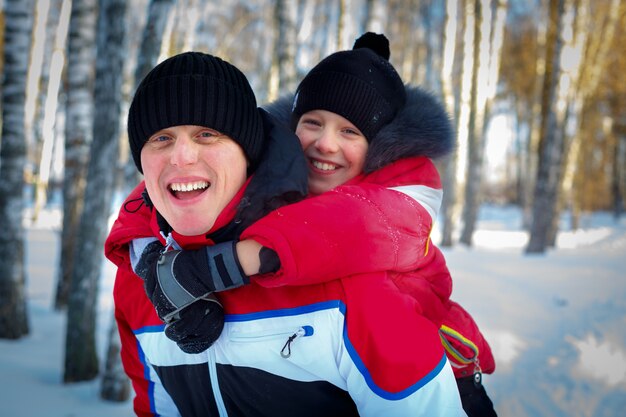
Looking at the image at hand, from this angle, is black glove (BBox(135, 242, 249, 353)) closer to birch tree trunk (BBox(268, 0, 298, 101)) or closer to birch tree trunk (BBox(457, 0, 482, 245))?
birch tree trunk (BBox(268, 0, 298, 101))

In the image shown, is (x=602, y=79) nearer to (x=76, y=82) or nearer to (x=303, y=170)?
(x=76, y=82)

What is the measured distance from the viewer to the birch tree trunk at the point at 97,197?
144 inches

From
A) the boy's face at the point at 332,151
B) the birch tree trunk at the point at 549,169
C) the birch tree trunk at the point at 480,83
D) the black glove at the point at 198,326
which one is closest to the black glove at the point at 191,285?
the black glove at the point at 198,326

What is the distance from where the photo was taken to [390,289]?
4.13 ft

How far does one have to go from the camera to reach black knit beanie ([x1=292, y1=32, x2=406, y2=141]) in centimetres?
183

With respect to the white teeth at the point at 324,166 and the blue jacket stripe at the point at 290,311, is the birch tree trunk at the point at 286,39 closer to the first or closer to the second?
the white teeth at the point at 324,166

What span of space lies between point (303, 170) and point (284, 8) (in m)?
7.20

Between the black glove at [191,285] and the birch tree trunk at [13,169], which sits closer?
the black glove at [191,285]

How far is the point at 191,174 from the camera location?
131 cm

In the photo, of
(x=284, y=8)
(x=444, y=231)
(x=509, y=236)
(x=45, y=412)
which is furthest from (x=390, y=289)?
(x=509, y=236)

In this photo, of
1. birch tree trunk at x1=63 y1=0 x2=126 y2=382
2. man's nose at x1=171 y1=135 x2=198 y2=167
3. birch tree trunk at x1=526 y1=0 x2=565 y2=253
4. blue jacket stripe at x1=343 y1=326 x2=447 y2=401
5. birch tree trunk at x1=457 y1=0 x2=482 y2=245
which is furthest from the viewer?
birch tree trunk at x1=457 y1=0 x2=482 y2=245

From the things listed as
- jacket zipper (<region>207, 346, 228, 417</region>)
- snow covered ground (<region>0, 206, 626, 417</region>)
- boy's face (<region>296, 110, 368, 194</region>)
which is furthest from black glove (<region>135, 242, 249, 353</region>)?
snow covered ground (<region>0, 206, 626, 417</region>)

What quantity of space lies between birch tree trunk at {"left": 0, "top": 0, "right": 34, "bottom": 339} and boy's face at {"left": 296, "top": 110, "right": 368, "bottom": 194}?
4.27 metres

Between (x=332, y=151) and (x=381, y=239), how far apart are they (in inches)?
24.3
